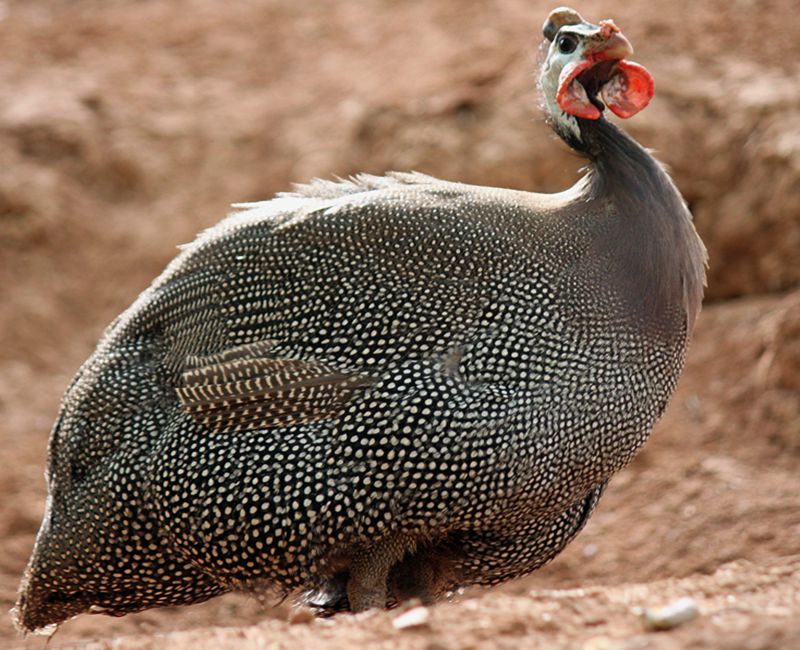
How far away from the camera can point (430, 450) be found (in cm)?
387

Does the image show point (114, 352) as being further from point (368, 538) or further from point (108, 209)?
point (108, 209)

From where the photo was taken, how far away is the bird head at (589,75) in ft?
14.5

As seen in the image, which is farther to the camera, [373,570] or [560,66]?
[560,66]

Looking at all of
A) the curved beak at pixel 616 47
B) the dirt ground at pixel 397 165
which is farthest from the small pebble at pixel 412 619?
the curved beak at pixel 616 47

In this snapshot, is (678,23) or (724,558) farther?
(678,23)

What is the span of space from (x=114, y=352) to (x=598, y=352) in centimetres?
186

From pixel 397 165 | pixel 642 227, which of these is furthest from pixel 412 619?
pixel 397 165

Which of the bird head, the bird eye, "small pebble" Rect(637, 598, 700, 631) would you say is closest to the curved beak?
the bird head

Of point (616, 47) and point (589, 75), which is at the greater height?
point (616, 47)

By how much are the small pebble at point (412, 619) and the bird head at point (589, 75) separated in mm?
2108

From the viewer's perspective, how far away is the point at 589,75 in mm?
4520

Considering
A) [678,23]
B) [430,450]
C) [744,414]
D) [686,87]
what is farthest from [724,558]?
[678,23]

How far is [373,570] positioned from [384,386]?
0.64 m

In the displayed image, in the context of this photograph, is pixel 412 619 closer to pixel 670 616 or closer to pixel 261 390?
pixel 670 616
